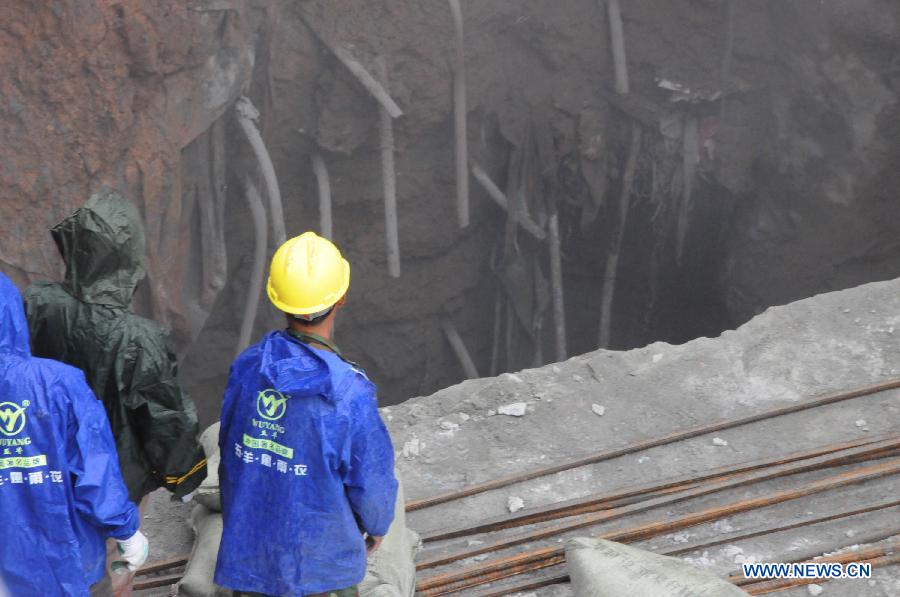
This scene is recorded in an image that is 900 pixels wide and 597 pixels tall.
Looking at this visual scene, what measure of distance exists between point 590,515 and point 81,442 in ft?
7.83

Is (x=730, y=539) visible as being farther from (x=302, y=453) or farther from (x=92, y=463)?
(x=92, y=463)

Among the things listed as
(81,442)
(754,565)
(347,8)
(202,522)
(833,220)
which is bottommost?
(754,565)

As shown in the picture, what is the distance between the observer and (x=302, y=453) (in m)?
2.83

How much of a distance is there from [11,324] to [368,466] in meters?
1.08

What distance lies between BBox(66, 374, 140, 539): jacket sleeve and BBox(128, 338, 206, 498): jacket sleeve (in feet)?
1.26

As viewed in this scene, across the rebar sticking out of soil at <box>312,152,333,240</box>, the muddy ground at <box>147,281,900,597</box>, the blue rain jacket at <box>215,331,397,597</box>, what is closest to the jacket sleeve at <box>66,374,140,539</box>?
the blue rain jacket at <box>215,331,397,597</box>

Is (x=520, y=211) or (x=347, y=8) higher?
(x=347, y=8)

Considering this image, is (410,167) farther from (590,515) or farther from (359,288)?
(590,515)

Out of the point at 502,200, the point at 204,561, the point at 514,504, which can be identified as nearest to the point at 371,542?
the point at 204,561

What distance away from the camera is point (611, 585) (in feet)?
12.1

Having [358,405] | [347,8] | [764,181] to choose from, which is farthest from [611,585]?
[764,181]

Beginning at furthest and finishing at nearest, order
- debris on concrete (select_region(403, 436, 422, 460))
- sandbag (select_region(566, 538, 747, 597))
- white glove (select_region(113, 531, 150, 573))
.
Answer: debris on concrete (select_region(403, 436, 422, 460)) → sandbag (select_region(566, 538, 747, 597)) → white glove (select_region(113, 531, 150, 573))

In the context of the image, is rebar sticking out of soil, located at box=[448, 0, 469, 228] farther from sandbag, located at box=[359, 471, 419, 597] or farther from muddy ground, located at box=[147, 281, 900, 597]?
sandbag, located at box=[359, 471, 419, 597]

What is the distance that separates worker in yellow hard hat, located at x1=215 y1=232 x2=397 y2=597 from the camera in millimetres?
2816
